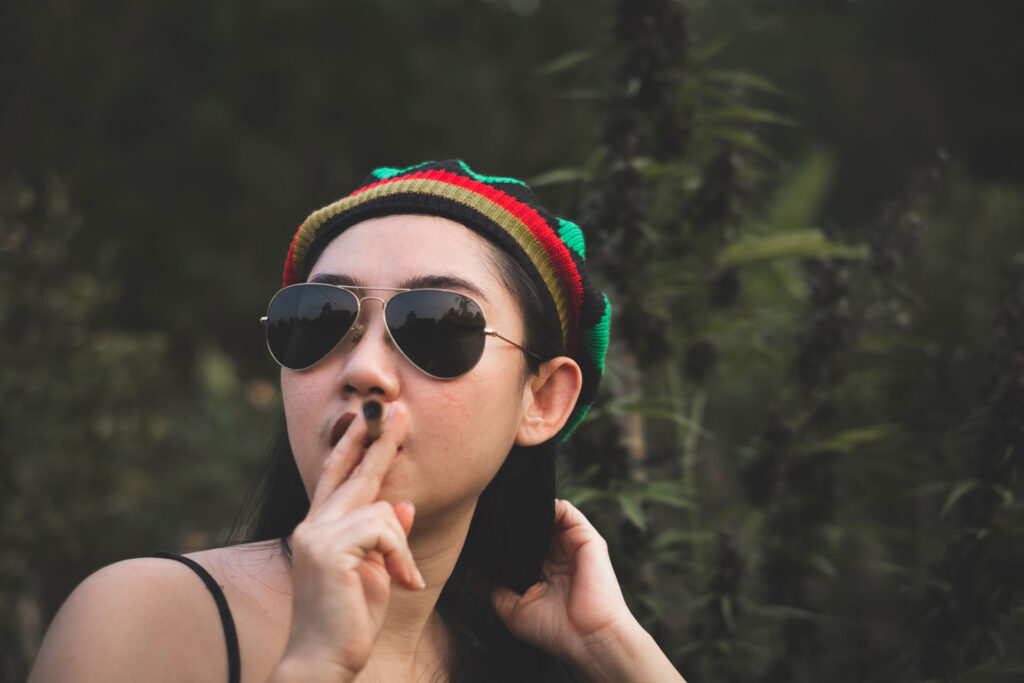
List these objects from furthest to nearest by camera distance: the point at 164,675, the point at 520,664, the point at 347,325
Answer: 1. the point at 520,664
2. the point at 347,325
3. the point at 164,675

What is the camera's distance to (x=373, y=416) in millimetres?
1345

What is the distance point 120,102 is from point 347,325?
1215 centimetres

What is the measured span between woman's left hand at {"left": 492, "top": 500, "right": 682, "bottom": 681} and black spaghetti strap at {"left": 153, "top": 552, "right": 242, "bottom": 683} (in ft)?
2.54

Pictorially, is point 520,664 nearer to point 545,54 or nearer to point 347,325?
point 347,325

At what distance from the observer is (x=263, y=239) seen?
13031mm

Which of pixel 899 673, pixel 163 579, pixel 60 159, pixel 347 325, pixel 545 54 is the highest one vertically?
pixel 545 54

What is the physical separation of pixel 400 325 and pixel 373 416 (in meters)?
0.21

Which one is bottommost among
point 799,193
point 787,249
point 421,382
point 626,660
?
point 626,660

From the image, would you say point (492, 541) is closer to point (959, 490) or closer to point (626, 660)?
point (626, 660)

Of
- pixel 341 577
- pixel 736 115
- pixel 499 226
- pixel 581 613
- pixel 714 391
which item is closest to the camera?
pixel 341 577

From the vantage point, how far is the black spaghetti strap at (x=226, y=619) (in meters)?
Answer: 1.40

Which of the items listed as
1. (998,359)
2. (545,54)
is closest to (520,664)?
(998,359)

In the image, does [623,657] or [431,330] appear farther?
[623,657]

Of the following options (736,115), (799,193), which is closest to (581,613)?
(736,115)
